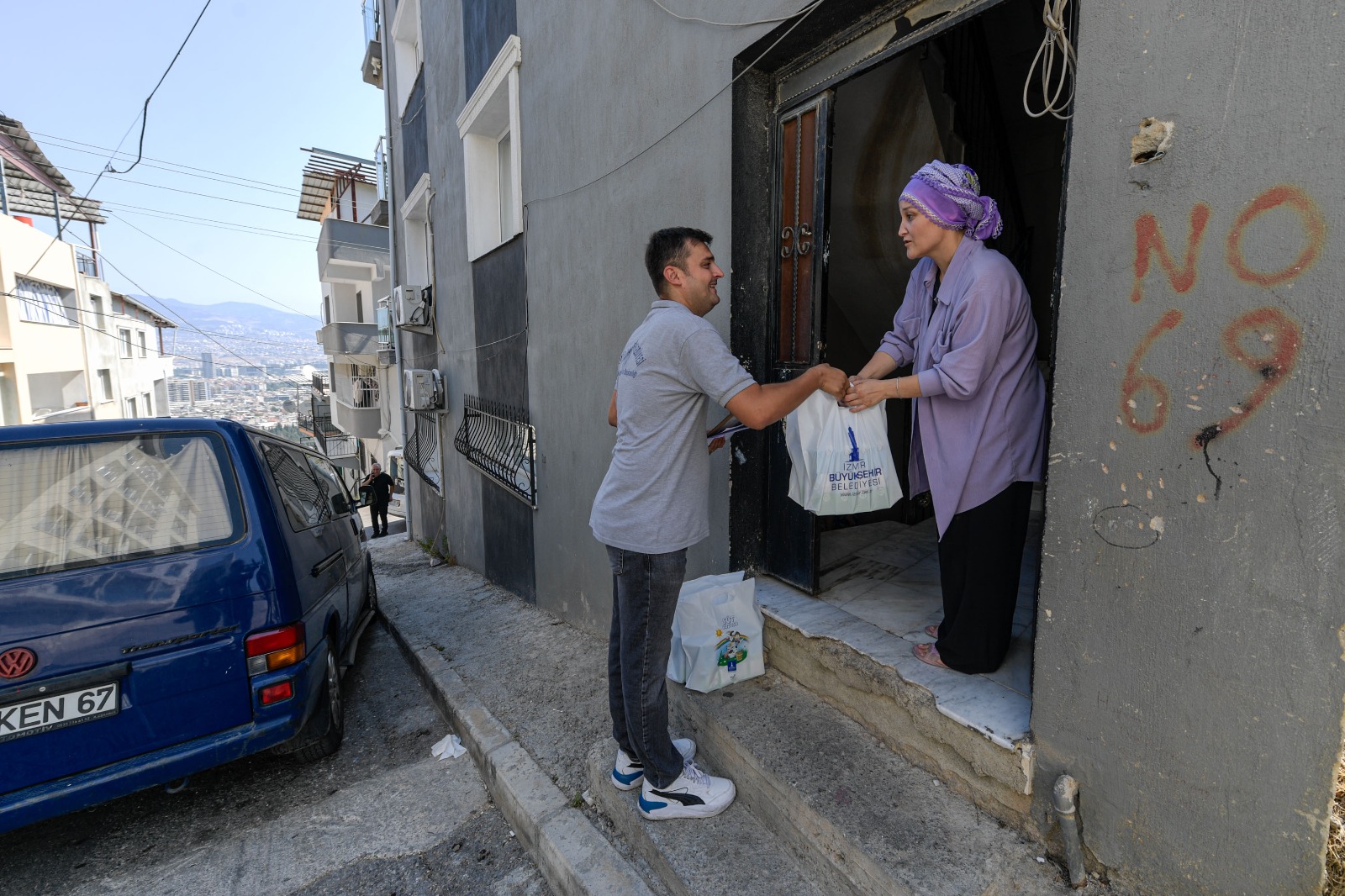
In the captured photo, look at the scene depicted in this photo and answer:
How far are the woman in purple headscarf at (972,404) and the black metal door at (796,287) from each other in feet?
2.23

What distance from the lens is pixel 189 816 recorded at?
2994 millimetres

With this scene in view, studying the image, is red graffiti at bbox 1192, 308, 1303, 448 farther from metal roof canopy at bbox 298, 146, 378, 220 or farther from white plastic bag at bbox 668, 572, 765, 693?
metal roof canopy at bbox 298, 146, 378, 220

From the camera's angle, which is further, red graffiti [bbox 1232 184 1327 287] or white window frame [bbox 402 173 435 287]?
white window frame [bbox 402 173 435 287]

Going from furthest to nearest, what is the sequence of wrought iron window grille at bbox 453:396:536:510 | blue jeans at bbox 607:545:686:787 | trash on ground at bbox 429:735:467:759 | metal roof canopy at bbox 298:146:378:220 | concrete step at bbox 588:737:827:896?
metal roof canopy at bbox 298:146:378:220 → wrought iron window grille at bbox 453:396:536:510 → trash on ground at bbox 429:735:467:759 → blue jeans at bbox 607:545:686:787 → concrete step at bbox 588:737:827:896

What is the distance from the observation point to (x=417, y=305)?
989 centimetres

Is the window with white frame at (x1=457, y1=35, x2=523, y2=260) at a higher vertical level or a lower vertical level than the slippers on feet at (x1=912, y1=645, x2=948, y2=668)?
higher

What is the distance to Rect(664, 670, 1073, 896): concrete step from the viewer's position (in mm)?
1721

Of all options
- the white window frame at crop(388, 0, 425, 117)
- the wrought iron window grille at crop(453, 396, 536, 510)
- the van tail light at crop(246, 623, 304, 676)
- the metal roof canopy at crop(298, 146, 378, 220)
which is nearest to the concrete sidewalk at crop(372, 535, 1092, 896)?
the van tail light at crop(246, 623, 304, 676)

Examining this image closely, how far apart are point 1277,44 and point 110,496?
159 inches

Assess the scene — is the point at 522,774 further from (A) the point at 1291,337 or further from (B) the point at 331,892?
(A) the point at 1291,337

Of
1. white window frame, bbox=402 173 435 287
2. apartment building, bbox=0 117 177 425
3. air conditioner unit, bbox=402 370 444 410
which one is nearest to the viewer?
air conditioner unit, bbox=402 370 444 410

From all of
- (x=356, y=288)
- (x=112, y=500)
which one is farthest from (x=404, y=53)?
(x=356, y=288)

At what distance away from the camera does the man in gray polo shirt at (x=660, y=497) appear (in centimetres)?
214

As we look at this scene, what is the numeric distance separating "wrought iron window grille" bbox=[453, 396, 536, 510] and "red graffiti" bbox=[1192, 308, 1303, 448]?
4985 mm
